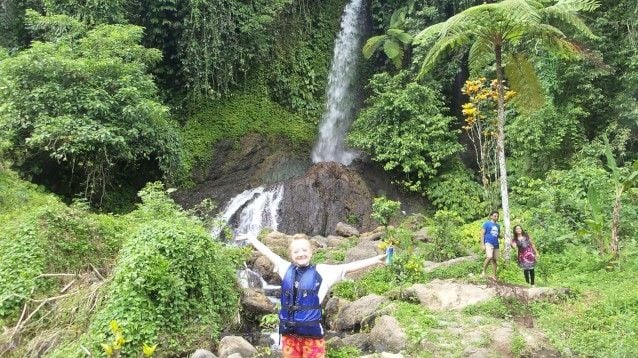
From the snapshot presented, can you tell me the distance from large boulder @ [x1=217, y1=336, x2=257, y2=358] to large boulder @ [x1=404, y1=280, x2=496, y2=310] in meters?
2.69

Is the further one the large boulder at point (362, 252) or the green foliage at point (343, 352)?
the large boulder at point (362, 252)

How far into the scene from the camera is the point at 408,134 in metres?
15.9

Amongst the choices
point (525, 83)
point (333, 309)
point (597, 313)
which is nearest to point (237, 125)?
point (333, 309)

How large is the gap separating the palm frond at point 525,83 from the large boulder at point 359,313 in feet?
14.8

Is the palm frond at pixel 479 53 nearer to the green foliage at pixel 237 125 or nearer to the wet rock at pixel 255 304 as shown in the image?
the wet rock at pixel 255 304

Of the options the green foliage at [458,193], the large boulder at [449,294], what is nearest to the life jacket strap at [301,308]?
the large boulder at [449,294]

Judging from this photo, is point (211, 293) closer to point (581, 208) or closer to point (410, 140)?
point (581, 208)

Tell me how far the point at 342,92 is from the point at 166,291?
14717mm

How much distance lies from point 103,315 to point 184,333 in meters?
1.02

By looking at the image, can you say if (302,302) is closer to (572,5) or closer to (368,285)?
(368,285)

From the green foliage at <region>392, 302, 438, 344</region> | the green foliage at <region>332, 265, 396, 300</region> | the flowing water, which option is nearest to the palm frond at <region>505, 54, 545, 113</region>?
the green foliage at <region>332, 265, 396, 300</region>

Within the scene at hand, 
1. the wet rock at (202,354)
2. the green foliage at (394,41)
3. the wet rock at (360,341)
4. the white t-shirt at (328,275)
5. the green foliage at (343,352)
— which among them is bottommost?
the wet rock at (360,341)

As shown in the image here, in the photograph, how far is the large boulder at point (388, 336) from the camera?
6.42 metres

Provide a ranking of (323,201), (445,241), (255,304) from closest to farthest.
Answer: (255,304) < (445,241) < (323,201)
